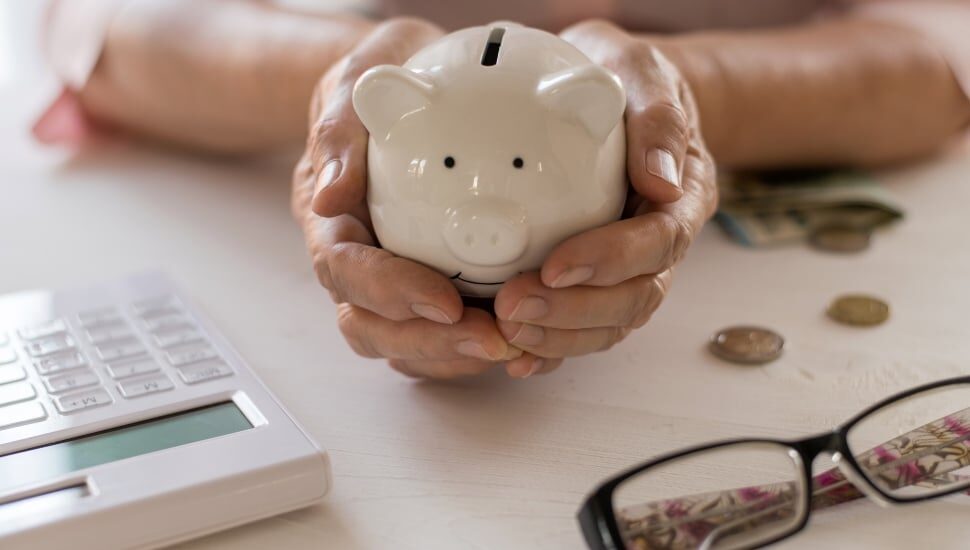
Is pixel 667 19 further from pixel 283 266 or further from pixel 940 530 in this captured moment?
pixel 940 530

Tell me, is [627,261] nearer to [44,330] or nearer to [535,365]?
[535,365]

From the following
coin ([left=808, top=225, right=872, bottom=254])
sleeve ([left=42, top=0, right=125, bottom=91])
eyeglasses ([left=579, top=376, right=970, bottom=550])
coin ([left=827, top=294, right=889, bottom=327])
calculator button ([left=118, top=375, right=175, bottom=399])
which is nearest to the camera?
eyeglasses ([left=579, top=376, right=970, bottom=550])

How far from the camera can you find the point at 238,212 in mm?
954

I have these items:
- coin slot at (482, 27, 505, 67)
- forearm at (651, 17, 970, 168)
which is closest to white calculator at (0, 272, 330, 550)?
coin slot at (482, 27, 505, 67)

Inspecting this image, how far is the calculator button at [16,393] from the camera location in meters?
0.59

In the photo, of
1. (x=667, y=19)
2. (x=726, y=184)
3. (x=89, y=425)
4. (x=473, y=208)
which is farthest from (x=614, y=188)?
(x=667, y=19)

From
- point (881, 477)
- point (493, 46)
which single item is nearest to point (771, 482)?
point (881, 477)

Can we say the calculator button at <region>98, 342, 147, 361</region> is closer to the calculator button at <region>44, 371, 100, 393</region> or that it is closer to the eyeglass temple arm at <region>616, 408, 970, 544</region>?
the calculator button at <region>44, 371, 100, 393</region>

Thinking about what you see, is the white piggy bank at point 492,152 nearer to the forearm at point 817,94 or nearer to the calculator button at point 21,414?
the calculator button at point 21,414

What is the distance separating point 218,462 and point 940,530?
36 cm

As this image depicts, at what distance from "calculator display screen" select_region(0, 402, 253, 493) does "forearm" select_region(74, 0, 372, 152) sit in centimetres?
43

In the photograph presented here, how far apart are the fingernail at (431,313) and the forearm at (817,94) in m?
0.44

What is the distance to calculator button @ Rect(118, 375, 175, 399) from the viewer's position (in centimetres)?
60

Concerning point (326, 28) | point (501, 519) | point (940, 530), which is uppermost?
point (326, 28)
